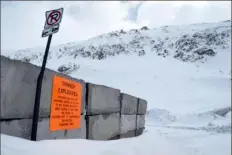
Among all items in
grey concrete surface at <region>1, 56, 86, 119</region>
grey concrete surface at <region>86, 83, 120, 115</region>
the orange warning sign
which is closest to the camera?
grey concrete surface at <region>1, 56, 86, 119</region>

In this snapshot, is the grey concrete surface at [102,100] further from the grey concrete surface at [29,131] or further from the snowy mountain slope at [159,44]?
the snowy mountain slope at [159,44]

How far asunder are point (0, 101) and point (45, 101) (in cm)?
93

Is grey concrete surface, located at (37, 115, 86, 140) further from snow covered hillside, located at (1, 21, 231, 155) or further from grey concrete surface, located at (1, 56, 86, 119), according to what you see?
snow covered hillside, located at (1, 21, 231, 155)

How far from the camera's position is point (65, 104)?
191 inches

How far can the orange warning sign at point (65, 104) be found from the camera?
458 centimetres

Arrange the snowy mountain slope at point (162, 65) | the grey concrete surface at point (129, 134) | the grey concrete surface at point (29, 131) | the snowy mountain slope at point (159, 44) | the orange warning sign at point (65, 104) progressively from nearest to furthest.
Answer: the grey concrete surface at point (29, 131), the orange warning sign at point (65, 104), the grey concrete surface at point (129, 134), the snowy mountain slope at point (162, 65), the snowy mountain slope at point (159, 44)

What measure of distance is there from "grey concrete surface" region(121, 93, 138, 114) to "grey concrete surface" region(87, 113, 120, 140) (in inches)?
19.6

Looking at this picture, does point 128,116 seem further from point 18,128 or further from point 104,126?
point 18,128

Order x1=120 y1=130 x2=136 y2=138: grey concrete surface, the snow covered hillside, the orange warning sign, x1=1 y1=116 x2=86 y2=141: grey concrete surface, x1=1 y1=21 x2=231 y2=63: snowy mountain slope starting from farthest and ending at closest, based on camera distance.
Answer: x1=1 y1=21 x2=231 y2=63: snowy mountain slope
the snow covered hillside
x1=120 y1=130 x2=136 y2=138: grey concrete surface
the orange warning sign
x1=1 y1=116 x2=86 y2=141: grey concrete surface

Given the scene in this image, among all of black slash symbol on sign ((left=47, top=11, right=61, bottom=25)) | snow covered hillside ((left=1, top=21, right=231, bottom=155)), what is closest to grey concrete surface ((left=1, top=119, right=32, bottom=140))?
black slash symbol on sign ((left=47, top=11, right=61, bottom=25))

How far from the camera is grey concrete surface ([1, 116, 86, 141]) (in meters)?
3.66

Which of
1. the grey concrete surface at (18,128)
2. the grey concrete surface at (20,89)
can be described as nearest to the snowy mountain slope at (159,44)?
the grey concrete surface at (20,89)

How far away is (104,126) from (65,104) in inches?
79.5

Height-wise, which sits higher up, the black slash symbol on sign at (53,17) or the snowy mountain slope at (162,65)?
the snowy mountain slope at (162,65)
